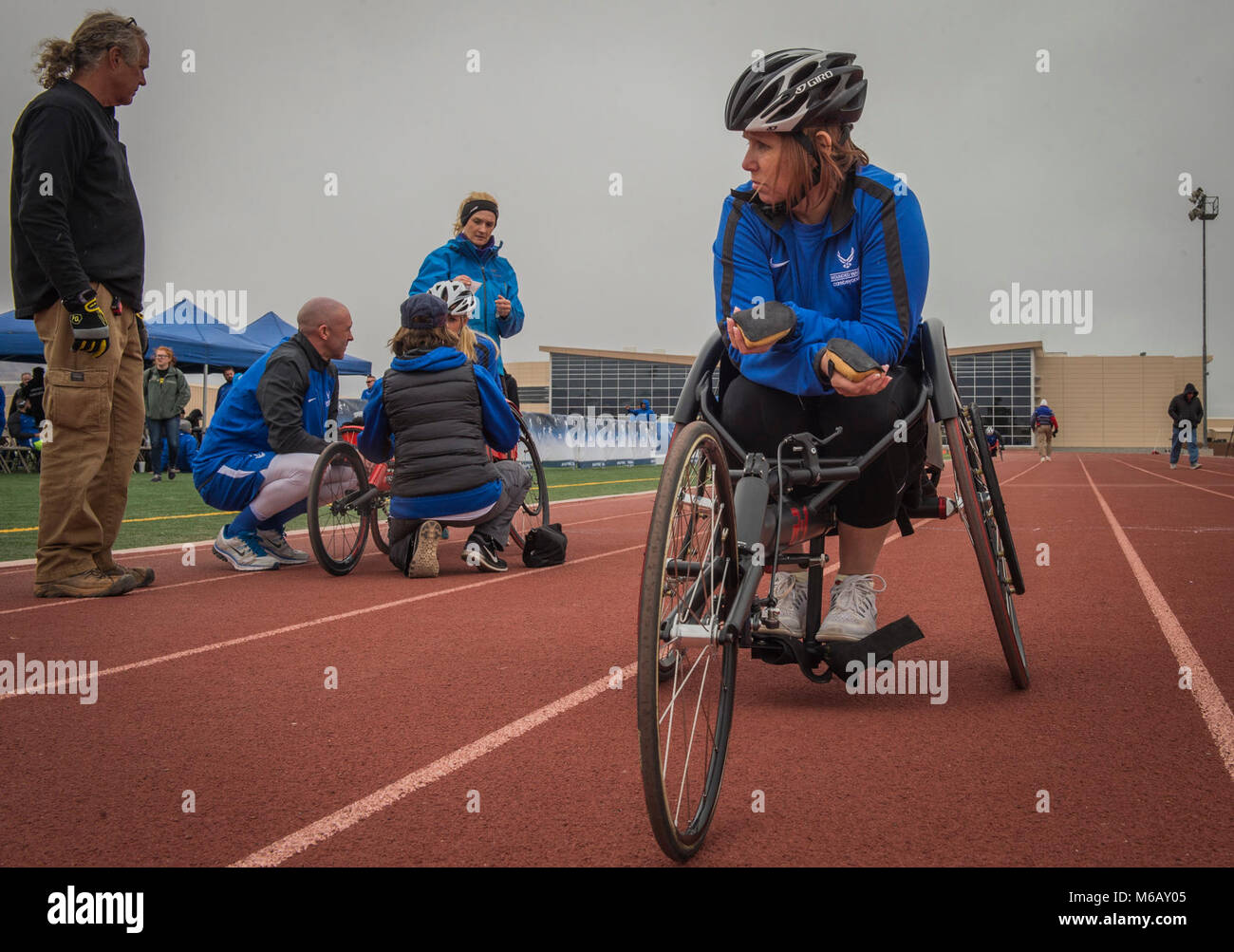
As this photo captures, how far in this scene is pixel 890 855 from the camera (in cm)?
209

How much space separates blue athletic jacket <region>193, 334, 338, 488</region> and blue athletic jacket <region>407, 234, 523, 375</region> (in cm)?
114

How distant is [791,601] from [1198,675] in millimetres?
1501

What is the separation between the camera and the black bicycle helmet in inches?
107

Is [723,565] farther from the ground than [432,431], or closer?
closer

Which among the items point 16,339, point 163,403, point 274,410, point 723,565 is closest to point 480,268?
point 274,410

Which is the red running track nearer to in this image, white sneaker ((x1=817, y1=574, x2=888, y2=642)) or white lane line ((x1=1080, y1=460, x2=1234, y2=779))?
white lane line ((x1=1080, y1=460, x2=1234, y2=779))

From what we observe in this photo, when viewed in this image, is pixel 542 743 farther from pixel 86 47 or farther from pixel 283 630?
pixel 86 47

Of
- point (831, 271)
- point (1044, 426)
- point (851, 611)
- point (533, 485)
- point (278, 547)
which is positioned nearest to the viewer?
point (831, 271)

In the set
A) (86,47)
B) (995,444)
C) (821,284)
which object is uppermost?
(86,47)

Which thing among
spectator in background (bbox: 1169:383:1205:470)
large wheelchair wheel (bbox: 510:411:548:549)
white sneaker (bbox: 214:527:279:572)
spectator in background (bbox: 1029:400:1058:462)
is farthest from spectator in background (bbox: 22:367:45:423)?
spectator in background (bbox: 1029:400:1058:462)

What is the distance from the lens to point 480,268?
25.4 feet

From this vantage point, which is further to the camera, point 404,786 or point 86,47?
point 86,47

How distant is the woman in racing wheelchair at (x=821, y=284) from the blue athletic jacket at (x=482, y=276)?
14.9 feet
